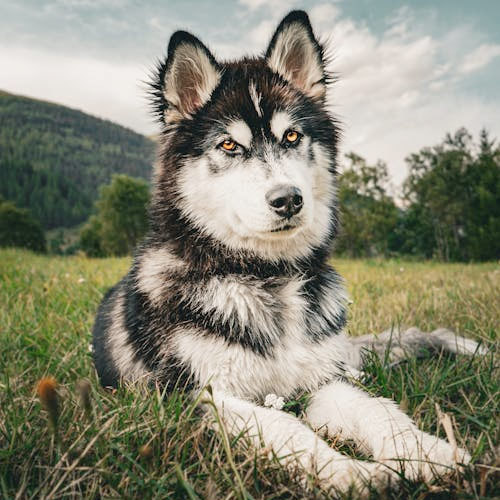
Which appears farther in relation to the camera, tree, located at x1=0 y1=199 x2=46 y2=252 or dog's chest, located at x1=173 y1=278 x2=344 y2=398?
tree, located at x1=0 y1=199 x2=46 y2=252

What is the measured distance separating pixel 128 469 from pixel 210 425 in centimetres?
51

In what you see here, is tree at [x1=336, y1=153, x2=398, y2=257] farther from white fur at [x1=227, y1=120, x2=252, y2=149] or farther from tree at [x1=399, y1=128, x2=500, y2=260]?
white fur at [x1=227, y1=120, x2=252, y2=149]

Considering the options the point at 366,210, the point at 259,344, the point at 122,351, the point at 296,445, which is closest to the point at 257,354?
the point at 259,344

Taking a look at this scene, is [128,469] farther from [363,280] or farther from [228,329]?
[363,280]

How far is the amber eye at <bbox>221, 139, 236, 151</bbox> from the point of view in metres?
2.64

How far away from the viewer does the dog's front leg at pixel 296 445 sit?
5.37 feet

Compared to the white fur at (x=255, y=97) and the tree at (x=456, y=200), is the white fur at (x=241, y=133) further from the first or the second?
the tree at (x=456, y=200)

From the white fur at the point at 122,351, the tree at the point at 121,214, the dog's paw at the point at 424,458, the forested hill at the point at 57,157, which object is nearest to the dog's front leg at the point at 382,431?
the dog's paw at the point at 424,458

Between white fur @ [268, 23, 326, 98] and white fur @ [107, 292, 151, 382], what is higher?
white fur @ [268, 23, 326, 98]

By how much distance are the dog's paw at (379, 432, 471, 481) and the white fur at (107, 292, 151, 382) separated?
1.32 m

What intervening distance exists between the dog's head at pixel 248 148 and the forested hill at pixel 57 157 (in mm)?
74723

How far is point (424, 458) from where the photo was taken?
70.4 inches

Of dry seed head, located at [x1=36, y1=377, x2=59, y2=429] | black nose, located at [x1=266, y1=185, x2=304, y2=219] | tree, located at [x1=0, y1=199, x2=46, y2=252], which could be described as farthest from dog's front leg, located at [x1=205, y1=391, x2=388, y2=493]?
tree, located at [x1=0, y1=199, x2=46, y2=252]

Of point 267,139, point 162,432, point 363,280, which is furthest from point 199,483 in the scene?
point 363,280
